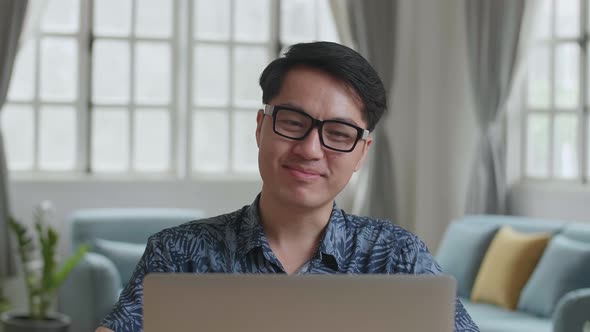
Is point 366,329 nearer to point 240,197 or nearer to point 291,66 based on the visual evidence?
point 291,66

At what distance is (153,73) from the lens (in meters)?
6.84

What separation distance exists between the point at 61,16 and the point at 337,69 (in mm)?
5264

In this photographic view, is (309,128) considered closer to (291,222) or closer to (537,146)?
(291,222)

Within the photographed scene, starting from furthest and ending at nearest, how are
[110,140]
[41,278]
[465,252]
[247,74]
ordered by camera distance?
[247,74], [110,140], [41,278], [465,252]

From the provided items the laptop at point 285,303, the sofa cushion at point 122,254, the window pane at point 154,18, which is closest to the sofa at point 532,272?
the sofa cushion at point 122,254

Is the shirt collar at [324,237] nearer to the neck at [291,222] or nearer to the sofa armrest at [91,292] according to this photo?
the neck at [291,222]

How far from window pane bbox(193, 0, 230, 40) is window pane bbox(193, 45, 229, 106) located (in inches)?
3.6

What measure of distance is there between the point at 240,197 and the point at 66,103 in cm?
137

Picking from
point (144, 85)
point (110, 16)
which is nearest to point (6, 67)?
point (110, 16)

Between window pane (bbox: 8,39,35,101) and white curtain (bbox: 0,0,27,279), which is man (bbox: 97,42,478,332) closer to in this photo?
white curtain (bbox: 0,0,27,279)

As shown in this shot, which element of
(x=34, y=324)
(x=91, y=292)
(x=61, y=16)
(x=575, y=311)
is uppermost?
(x=61, y=16)

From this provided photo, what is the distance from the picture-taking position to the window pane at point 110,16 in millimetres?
6738

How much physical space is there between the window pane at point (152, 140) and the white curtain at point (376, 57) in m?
1.39

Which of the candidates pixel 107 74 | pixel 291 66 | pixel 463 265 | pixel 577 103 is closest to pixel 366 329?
pixel 291 66
